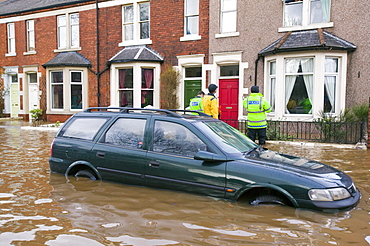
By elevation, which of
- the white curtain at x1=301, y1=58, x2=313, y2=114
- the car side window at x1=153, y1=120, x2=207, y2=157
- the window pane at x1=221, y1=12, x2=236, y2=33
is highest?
the window pane at x1=221, y1=12, x2=236, y2=33

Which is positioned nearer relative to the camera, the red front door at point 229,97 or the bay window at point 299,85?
the bay window at point 299,85

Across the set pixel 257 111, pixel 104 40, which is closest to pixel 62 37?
pixel 104 40

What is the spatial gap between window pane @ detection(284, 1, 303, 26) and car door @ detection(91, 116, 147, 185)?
1078 centimetres

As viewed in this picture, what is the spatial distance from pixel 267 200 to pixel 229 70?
11752 mm

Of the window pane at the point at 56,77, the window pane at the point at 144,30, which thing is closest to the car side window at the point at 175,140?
the window pane at the point at 144,30

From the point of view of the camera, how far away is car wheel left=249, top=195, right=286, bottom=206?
A: 433cm

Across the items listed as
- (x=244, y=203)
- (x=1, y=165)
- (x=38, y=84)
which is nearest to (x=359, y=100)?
(x=244, y=203)

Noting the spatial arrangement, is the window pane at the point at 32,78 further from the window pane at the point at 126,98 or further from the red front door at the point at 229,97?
the red front door at the point at 229,97

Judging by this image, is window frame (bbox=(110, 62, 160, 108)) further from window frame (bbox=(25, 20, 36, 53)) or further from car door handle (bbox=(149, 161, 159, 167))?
car door handle (bbox=(149, 161, 159, 167))

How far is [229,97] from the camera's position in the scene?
15.6m

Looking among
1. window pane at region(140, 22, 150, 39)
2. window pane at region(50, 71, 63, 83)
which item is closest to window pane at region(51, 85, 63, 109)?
window pane at region(50, 71, 63, 83)

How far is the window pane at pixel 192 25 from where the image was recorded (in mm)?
16172

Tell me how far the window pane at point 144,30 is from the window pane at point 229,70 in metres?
4.43

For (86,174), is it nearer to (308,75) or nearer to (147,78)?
(308,75)
